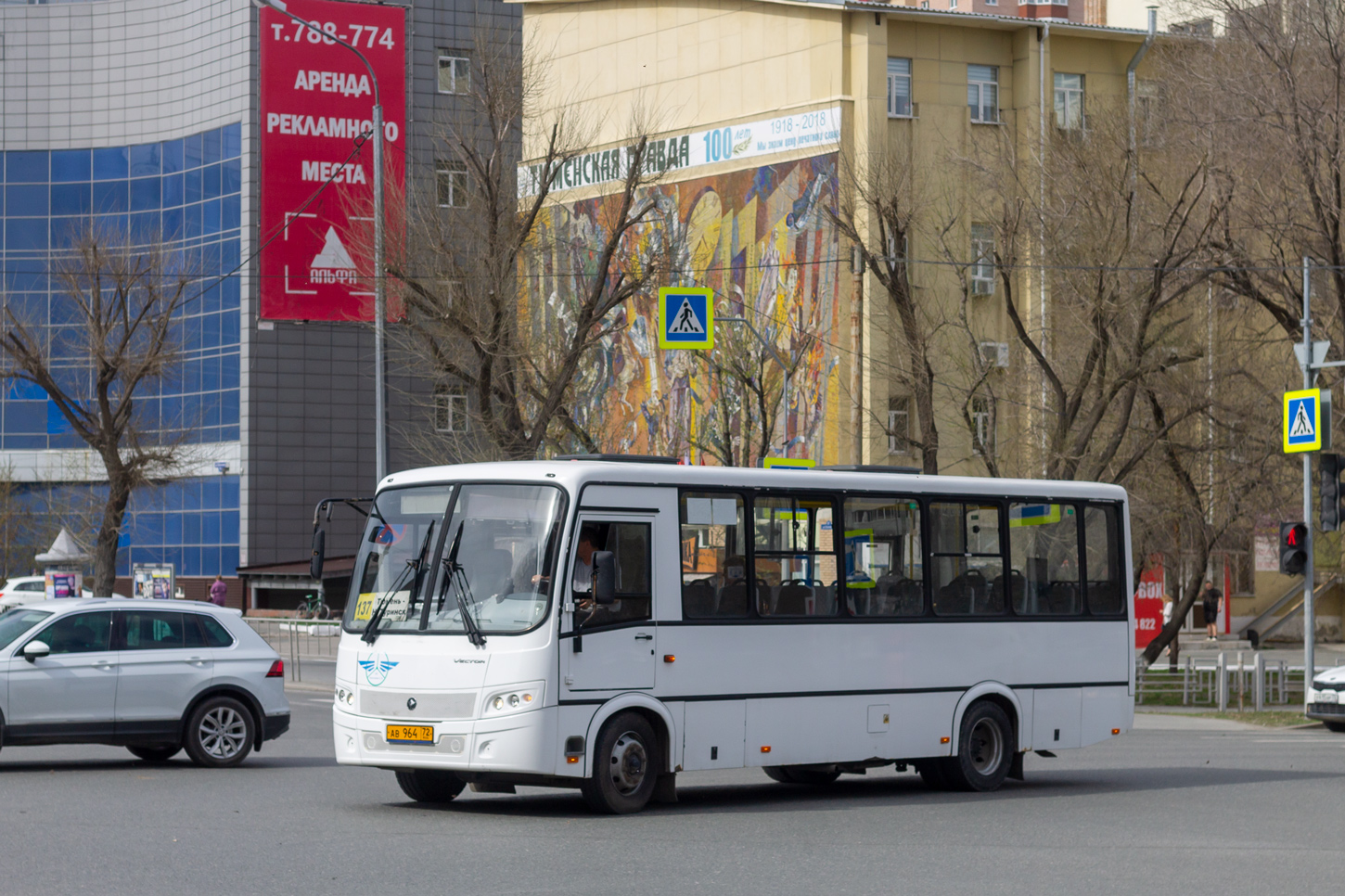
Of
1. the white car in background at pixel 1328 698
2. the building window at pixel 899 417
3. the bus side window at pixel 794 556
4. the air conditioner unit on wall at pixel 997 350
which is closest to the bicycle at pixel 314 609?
the building window at pixel 899 417

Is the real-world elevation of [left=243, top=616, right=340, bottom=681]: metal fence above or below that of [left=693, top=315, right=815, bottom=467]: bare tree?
below

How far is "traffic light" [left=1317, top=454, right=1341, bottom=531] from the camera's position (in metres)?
26.3

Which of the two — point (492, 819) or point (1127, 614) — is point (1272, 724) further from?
point (492, 819)

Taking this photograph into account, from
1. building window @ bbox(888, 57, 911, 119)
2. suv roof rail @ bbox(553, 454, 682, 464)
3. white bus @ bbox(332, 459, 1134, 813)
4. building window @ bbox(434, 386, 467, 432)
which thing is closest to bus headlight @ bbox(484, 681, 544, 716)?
white bus @ bbox(332, 459, 1134, 813)

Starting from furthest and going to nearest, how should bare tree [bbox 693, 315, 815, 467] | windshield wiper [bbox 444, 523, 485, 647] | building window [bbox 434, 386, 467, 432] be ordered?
building window [bbox 434, 386, 467, 432] → bare tree [bbox 693, 315, 815, 467] → windshield wiper [bbox 444, 523, 485, 647]

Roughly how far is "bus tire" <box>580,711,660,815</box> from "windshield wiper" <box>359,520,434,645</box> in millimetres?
1865

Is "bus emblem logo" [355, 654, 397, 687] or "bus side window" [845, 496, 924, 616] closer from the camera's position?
"bus emblem logo" [355, 654, 397, 687]

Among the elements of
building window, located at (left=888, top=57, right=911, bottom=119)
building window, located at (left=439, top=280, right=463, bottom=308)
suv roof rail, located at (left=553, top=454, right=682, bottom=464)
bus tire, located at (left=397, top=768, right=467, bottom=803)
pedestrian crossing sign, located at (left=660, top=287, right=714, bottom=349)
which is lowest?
bus tire, located at (left=397, top=768, right=467, bottom=803)

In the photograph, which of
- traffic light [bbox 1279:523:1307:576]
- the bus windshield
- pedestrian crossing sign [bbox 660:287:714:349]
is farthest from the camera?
pedestrian crossing sign [bbox 660:287:714:349]

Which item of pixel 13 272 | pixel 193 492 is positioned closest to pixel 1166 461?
pixel 193 492

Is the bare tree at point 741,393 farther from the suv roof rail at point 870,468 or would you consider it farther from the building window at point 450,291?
the suv roof rail at point 870,468

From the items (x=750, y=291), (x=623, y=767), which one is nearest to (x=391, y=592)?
(x=623, y=767)

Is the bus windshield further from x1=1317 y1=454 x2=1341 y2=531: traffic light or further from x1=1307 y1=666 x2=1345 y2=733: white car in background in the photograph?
x1=1307 y1=666 x2=1345 y2=733: white car in background

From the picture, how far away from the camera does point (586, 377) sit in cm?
4062
